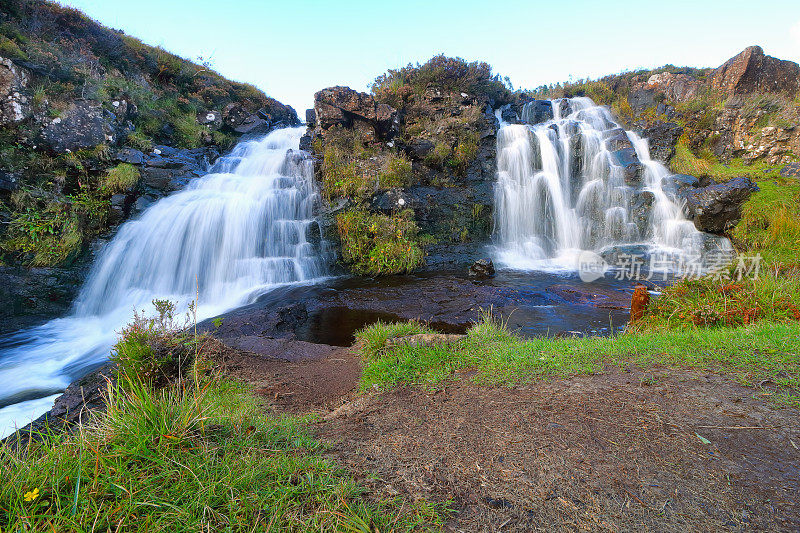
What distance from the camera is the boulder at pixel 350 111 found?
1296 cm

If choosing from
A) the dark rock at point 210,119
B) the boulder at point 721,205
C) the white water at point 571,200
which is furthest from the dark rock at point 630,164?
the dark rock at point 210,119

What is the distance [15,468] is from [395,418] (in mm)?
2052

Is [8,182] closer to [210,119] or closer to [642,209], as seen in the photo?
[210,119]

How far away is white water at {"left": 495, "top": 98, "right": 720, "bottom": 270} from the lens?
1190 cm

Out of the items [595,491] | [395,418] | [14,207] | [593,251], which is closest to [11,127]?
[14,207]

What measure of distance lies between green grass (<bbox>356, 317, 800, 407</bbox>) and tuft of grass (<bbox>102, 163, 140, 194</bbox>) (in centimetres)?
902

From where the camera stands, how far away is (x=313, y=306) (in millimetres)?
7852

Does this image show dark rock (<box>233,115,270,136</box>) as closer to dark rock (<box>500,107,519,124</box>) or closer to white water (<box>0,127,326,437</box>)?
white water (<box>0,127,326,437</box>)

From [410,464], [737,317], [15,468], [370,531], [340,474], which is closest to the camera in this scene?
[370,531]

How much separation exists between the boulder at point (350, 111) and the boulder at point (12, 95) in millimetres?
7701

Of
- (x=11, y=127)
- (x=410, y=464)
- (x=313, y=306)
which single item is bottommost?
(x=313, y=306)

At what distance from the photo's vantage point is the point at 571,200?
43.8 ft

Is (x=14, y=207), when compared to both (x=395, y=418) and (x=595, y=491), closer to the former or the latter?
(x=395, y=418)

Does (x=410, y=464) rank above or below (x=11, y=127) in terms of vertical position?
below
